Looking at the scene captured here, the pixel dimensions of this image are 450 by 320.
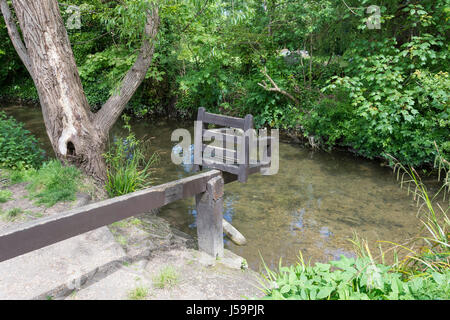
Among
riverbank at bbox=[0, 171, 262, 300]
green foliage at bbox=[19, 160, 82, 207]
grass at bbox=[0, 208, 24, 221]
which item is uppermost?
green foliage at bbox=[19, 160, 82, 207]

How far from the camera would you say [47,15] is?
4676mm

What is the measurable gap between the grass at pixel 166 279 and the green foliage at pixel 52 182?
202cm

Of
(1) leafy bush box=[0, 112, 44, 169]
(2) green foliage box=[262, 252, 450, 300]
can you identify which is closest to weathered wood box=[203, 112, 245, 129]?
(2) green foliage box=[262, 252, 450, 300]

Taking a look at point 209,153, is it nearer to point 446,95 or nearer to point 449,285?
A: point 449,285

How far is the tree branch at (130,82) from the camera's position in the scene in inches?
211

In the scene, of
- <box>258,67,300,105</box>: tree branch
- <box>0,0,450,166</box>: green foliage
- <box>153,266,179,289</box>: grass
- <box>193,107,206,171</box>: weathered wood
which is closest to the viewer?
<box>153,266,179,289</box>: grass

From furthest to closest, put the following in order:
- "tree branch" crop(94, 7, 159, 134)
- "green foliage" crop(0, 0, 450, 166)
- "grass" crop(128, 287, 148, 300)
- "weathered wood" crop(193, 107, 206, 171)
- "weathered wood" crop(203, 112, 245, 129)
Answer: "green foliage" crop(0, 0, 450, 166)
"tree branch" crop(94, 7, 159, 134)
"weathered wood" crop(193, 107, 206, 171)
"weathered wood" crop(203, 112, 245, 129)
"grass" crop(128, 287, 148, 300)

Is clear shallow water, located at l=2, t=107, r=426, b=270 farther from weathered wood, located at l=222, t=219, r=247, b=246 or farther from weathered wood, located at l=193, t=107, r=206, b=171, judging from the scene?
weathered wood, located at l=193, t=107, r=206, b=171

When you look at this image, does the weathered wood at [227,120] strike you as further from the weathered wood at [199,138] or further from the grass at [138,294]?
the grass at [138,294]

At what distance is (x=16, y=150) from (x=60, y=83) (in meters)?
1.56

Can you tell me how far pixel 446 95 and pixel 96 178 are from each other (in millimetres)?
6298

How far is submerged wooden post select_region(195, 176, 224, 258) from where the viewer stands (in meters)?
3.73

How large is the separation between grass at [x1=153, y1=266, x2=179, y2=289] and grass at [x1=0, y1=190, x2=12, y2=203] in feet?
8.26

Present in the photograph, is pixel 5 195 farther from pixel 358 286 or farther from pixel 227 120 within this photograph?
pixel 358 286
